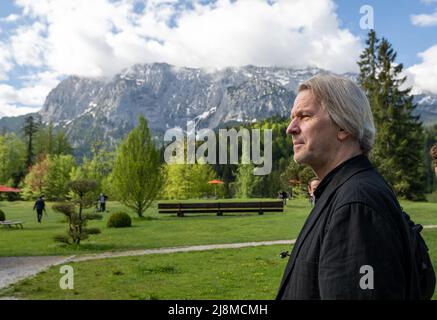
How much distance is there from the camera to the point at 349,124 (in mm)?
1987

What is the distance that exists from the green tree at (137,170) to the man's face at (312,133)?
1189 inches

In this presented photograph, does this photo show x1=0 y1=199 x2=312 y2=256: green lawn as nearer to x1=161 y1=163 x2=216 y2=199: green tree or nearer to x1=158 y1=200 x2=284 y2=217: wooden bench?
x1=158 y1=200 x2=284 y2=217: wooden bench

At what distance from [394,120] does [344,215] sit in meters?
50.9

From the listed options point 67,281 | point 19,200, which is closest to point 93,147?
point 19,200

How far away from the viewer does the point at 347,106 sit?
6.58 ft

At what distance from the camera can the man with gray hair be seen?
1.59 meters

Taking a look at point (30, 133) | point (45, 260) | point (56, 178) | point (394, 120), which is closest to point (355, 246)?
point (45, 260)

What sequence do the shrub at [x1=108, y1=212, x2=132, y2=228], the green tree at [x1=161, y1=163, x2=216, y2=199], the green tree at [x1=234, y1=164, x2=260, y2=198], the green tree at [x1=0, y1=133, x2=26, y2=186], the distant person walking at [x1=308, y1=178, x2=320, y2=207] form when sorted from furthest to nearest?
the green tree at [x1=0, y1=133, x2=26, y2=186] < the green tree at [x1=234, y1=164, x2=260, y2=198] < the green tree at [x1=161, y1=163, x2=216, y2=199] < the shrub at [x1=108, y1=212, x2=132, y2=228] < the distant person walking at [x1=308, y1=178, x2=320, y2=207]

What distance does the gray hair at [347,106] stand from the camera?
1.99 metres

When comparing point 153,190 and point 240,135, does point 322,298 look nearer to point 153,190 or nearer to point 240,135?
point 153,190

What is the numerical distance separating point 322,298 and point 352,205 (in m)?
0.37

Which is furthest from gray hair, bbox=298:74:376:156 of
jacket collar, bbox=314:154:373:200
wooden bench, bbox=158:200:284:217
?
wooden bench, bbox=158:200:284:217

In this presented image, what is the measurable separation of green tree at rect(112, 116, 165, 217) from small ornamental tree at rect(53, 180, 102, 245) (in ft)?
42.3

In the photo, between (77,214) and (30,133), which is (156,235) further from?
(30,133)
